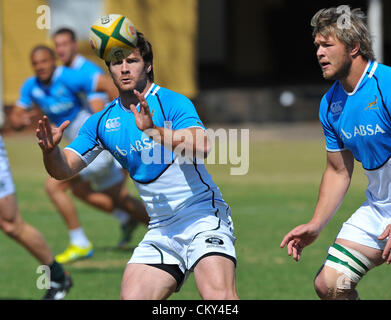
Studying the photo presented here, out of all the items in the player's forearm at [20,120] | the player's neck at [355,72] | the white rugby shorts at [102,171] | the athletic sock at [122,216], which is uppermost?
the player's neck at [355,72]

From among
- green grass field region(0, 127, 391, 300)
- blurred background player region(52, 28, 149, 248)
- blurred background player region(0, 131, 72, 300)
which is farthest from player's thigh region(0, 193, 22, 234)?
blurred background player region(52, 28, 149, 248)

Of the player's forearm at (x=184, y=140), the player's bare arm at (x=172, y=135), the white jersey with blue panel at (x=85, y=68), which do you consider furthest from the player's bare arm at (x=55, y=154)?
the white jersey with blue panel at (x=85, y=68)

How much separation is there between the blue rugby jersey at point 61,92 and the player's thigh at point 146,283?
18.5 ft

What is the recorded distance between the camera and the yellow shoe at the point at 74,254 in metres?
10.8

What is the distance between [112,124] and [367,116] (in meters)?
1.84

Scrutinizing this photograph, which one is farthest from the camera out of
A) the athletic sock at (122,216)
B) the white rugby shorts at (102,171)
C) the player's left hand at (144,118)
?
the athletic sock at (122,216)

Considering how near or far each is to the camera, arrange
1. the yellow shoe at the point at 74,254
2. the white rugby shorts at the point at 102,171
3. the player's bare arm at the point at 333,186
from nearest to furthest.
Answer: the player's bare arm at the point at 333,186, the yellow shoe at the point at 74,254, the white rugby shorts at the point at 102,171

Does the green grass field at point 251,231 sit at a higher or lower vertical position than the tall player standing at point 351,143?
lower

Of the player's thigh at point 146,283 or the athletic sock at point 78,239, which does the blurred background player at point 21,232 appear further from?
the player's thigh at point 146,283

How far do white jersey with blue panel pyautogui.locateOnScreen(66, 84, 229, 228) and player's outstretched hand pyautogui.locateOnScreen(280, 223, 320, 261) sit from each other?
1.69ft

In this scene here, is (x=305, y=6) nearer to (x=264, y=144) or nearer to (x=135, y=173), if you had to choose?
(x=264, y=144)

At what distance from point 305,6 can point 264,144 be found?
13703mm

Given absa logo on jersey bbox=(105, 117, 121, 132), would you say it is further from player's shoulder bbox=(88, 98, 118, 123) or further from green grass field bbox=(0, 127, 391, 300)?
green grass field bbox=(0, 127, 391, 300)

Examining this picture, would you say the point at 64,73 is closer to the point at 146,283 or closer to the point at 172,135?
the point at 146,283
